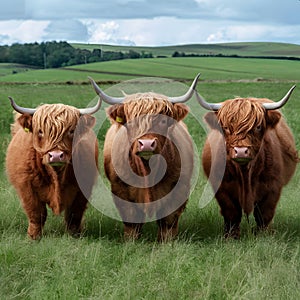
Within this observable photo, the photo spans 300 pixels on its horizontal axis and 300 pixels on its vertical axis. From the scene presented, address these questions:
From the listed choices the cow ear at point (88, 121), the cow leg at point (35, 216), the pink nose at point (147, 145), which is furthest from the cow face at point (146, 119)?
the cow leg at point (35, 216)

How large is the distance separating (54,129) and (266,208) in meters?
2.09

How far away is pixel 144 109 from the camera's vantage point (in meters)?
4.85

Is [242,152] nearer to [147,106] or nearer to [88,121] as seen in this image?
[147,106]

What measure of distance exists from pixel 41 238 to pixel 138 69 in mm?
42839

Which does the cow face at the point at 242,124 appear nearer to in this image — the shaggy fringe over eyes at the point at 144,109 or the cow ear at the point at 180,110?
the cow ear at the point at 180,110

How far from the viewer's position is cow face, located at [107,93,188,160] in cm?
469

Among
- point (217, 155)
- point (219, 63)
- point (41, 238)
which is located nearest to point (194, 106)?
point (217, 155)

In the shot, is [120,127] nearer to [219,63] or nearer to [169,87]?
[169,87]

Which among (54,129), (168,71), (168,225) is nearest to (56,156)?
(54,129)

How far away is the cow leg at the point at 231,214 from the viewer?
533 centimetres

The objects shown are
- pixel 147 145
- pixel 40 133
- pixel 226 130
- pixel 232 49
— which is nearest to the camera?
pixel 147 145

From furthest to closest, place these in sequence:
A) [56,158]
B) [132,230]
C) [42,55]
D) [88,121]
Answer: [42,55] → [132,230] → [88,121] → [56,158]

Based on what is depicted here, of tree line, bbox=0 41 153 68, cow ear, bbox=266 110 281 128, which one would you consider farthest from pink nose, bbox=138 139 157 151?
tree line, bbox=0 41 153 68

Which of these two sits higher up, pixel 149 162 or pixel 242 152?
pixel 242 152
